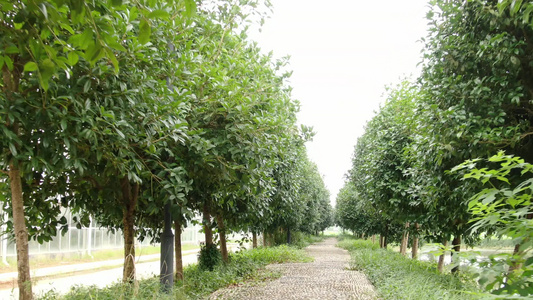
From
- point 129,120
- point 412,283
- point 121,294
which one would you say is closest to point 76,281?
point 121,294

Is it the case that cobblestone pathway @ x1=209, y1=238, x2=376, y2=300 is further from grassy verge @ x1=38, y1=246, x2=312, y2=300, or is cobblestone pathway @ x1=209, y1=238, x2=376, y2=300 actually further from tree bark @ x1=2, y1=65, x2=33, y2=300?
tree bark @ x1=2, y1=65, x2=33, y2=300

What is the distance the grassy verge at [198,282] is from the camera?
500 centimetres

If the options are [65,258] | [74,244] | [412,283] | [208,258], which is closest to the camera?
[412,283]

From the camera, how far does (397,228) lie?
23.7 metres

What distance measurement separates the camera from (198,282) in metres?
9.57

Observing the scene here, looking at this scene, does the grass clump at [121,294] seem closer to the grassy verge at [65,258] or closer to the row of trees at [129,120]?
the row of trees at [129,120]

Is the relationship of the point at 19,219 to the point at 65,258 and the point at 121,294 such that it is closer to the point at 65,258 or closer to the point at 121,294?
the point at 121,294

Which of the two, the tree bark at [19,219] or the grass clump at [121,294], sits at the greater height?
the tree bark at [19,219]

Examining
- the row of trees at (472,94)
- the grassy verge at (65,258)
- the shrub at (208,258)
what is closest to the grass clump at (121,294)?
the row of trees at (472,94)

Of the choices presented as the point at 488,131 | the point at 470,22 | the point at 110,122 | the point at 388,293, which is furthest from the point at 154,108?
the point at 388,293

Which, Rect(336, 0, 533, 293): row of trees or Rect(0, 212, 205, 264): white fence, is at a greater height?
Rect(336, 0, 533, 293): row of trees

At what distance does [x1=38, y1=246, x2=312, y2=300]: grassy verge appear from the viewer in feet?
16.4

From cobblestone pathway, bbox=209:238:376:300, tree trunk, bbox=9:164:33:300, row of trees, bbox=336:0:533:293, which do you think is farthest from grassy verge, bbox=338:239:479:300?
tree trunk, bbox=9:164:33:300

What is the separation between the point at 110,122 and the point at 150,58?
1073 millimetres
